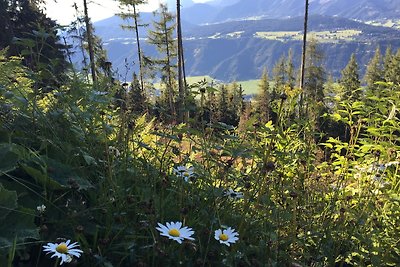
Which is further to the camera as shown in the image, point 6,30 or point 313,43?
point 313,43

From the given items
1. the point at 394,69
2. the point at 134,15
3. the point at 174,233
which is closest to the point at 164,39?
the point at 134,15

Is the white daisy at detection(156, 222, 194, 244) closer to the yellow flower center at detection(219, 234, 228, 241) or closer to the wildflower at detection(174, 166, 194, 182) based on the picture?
the yellow flower center at detection(219, 234, 228, 241)

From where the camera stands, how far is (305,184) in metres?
2.11

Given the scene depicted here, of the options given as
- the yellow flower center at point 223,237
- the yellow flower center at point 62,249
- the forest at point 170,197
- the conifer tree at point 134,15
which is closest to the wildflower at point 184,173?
the forest at point 170,197

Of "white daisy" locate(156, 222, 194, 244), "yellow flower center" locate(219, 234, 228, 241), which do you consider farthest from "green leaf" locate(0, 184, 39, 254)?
"yellow flower center" locate(219, 234, 228, 241)

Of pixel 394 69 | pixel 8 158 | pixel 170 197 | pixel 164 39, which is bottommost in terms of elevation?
pixel 394 69

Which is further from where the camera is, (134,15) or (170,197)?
(134,15)

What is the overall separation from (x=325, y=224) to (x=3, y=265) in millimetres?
1310

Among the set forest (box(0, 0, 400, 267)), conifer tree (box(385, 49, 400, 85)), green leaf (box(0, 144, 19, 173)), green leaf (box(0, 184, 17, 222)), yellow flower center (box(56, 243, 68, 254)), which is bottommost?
conifer tree (box(385, 49, 400, 85))

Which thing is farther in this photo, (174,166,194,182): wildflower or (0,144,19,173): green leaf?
(174,166,194,182): wildflower

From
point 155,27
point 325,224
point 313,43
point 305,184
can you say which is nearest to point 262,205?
point 325,224

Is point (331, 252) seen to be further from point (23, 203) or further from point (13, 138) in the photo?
point (13, 138)

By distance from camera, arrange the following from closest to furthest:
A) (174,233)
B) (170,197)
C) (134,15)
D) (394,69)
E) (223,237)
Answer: (174,233) < (223,237) < (170,197) < (134,15) < (394,69)

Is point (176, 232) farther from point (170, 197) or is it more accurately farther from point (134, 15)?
point (134, 15)
